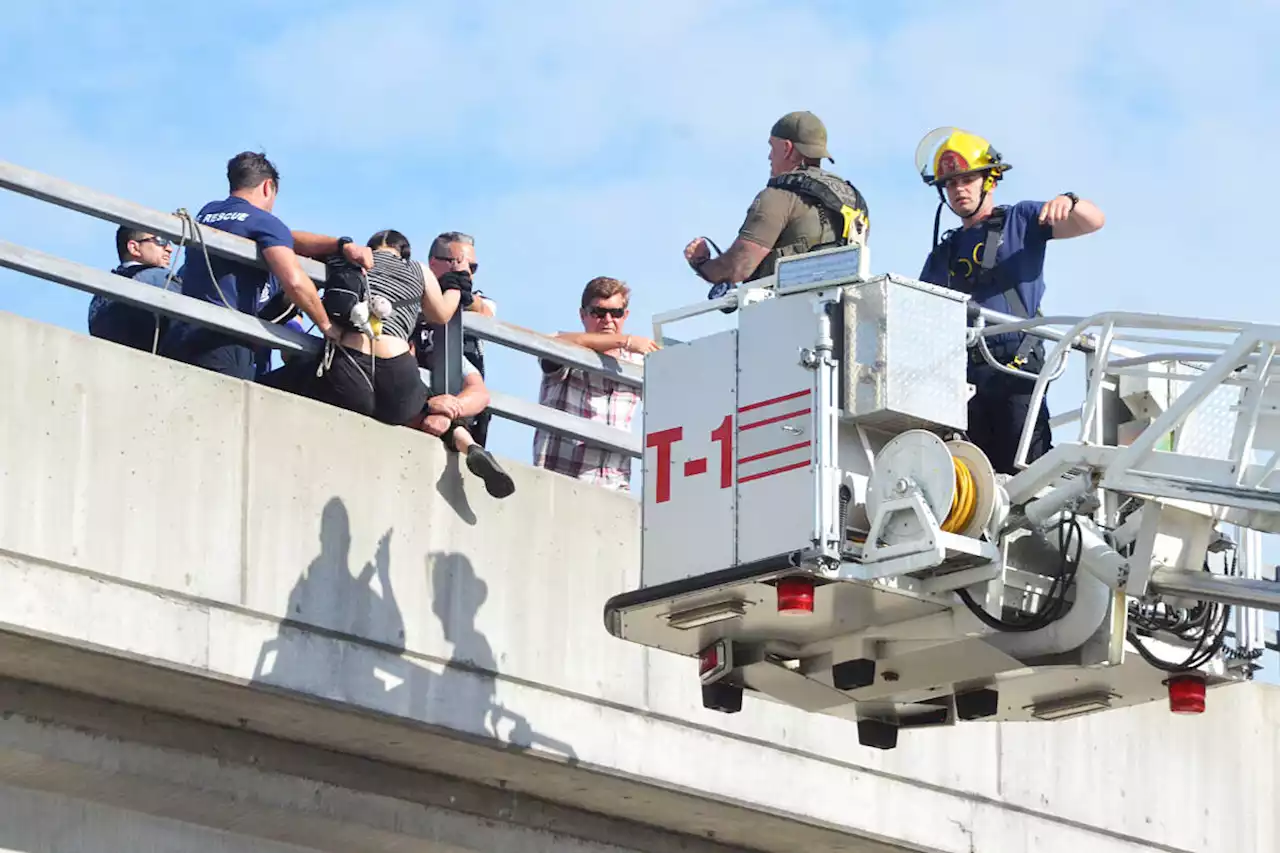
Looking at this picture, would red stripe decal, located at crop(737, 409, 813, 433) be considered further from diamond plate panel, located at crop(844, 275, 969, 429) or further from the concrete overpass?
the concrete overpass

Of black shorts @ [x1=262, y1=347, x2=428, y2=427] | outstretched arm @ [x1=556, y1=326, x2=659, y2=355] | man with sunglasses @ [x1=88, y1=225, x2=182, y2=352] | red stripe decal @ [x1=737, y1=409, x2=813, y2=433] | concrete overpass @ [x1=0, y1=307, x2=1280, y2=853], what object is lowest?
concrete overpass @ [x1=0, y1=307, x2=1280, y2=853]

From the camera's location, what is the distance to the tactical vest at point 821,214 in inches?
456

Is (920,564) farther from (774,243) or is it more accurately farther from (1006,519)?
(774,243)

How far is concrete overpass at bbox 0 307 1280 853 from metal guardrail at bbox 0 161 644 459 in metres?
0.29

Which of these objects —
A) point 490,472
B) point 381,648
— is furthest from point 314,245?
point 381,648

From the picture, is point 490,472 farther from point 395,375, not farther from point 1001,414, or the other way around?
point 1001,414

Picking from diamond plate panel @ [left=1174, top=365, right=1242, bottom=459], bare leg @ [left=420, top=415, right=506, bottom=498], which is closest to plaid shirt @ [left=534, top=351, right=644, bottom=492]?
bare leg @ [left=420, top=415, right=506, bottom=498]

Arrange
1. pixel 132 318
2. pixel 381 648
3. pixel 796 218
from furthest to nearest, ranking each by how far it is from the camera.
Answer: pixel 796 218 < pixel 132 318 < pixel 381 648

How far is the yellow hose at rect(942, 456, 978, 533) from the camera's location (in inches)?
386

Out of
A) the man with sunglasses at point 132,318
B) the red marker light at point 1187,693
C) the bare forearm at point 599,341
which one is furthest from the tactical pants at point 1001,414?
Result: the man with sunglasses at point 132,318

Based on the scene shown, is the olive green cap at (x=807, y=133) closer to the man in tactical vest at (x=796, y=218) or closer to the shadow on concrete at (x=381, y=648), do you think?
the man in tactical vest at (x=796, y=218)

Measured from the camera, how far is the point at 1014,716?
37.6ft

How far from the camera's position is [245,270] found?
1124 cm

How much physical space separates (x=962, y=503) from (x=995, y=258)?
2.30 metres
